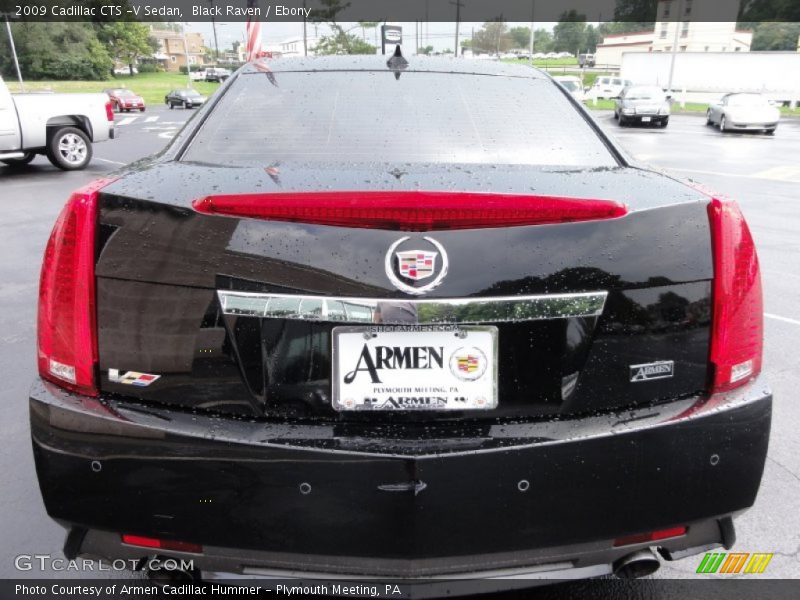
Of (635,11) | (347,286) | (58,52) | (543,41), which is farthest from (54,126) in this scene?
(543,41)

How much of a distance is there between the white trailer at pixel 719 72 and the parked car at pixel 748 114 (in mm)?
21155

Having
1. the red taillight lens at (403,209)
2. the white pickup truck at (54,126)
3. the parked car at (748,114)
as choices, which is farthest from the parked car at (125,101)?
the red taillight lens at (403,209)

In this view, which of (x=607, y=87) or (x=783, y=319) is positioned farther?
(x=607, y=87)

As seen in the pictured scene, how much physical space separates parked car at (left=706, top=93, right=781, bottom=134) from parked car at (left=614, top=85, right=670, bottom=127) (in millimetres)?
2244

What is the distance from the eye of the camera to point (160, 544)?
5.73 feet

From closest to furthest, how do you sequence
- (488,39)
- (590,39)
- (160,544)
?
(160,544) → (488,39) → (590,39)

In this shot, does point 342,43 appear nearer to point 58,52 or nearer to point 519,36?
point 58,52

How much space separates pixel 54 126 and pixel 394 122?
1256 cm

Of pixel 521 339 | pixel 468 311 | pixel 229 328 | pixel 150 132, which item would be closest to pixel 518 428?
pixel 521 339

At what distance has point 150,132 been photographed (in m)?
23.9

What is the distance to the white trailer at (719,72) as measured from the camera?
4525 cm

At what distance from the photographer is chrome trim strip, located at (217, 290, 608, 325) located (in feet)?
5.27

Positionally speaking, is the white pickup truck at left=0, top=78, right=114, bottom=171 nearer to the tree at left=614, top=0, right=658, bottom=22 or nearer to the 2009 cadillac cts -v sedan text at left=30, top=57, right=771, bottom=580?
the 2009 cadillac cts -v sedan text at left=30, top=57, right=771, bottom=580

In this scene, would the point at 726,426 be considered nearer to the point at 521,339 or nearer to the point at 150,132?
the point at 521,339
